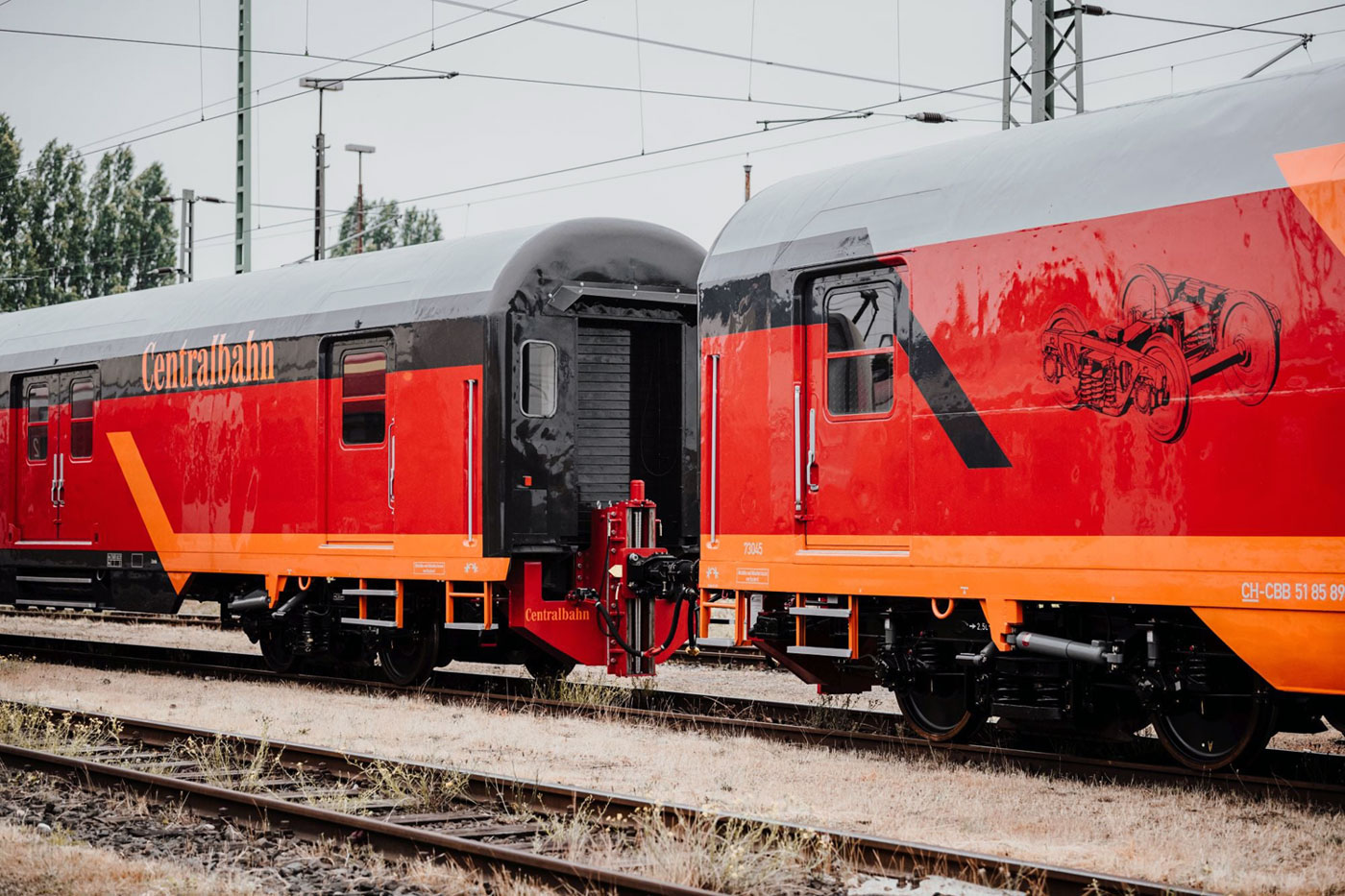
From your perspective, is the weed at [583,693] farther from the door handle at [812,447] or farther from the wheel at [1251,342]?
the wheel at [1251,342]

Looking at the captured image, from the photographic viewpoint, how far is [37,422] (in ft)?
59.5

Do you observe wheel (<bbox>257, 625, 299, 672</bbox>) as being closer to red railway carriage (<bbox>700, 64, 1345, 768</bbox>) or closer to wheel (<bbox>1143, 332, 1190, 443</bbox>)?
red railway carriage (<bbox>700, 64, 1345, 768</bbox>)

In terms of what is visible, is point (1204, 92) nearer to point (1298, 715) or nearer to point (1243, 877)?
point (1298, 715)

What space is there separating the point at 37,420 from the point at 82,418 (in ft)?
3.14

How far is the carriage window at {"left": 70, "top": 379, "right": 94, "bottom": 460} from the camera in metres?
17.5

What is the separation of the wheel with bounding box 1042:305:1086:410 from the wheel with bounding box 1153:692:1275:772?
190 cm

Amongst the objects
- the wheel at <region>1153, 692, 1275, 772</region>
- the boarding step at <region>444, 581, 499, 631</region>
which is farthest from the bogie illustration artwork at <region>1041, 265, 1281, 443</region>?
the boarding step at <region>444, 581, 499, 631</region>

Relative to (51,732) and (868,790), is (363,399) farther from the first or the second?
(868,790)

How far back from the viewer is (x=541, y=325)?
13.3 meters

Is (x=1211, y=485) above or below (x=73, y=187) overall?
below

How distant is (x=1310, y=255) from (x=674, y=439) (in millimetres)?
6964

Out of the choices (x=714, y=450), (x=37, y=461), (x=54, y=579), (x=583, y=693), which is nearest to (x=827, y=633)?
(x=714, y=450)

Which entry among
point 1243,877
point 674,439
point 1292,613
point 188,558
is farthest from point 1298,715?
point 188,558

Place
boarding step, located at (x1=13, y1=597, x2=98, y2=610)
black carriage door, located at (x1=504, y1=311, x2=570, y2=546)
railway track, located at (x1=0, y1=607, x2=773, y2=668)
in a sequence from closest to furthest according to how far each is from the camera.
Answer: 1. black carriage door, located at (x1=504, y1=311, x2=570, y2=546)
2. boarding step, located at (x1=13, y1=597, x2=98, y2=610)
3. railway track, located at (x1=0, y1=607, x2=773, y2=668)
